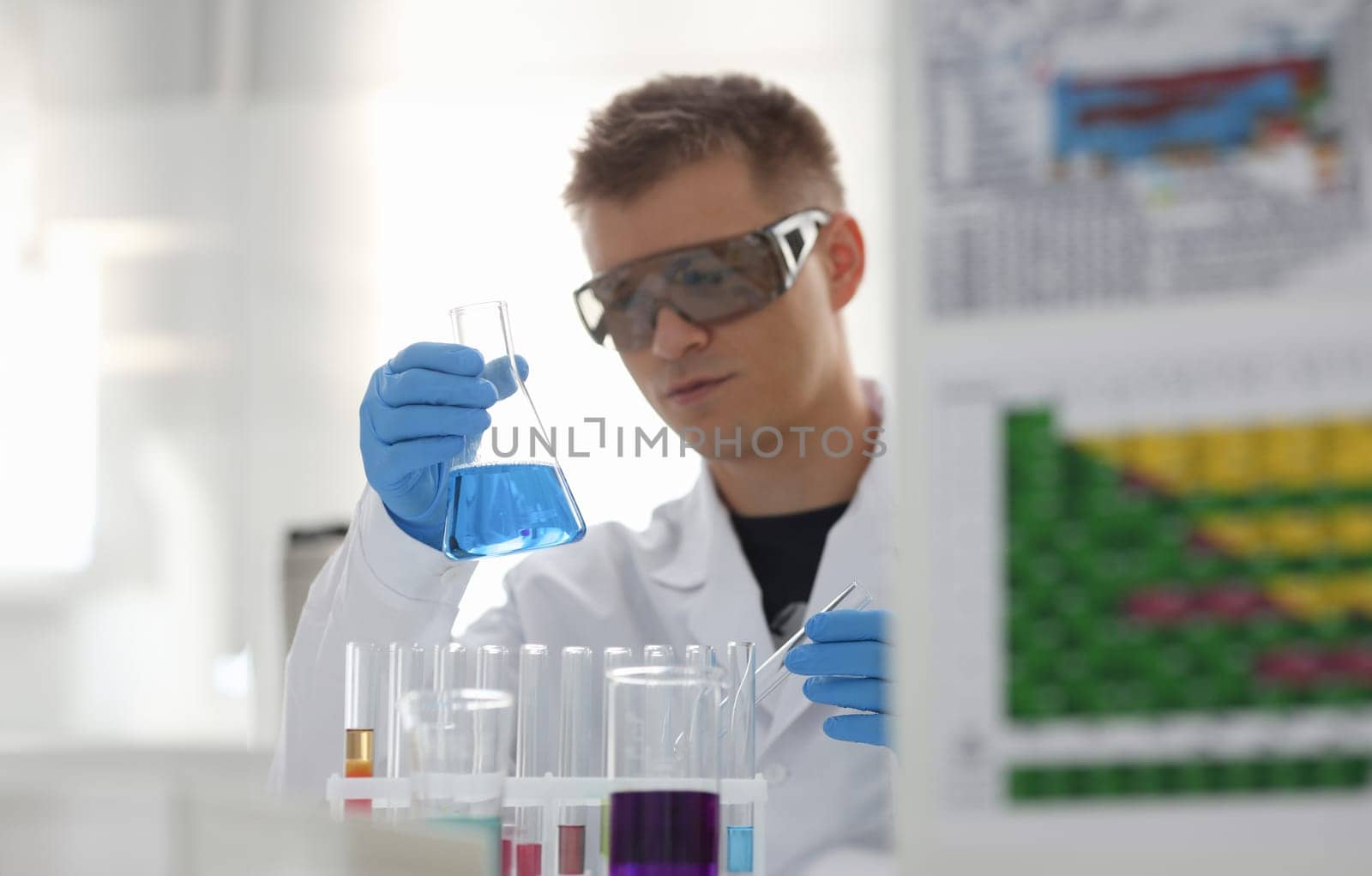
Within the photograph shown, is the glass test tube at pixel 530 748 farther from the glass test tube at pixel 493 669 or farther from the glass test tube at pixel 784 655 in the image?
the glass test tube at pixel 784 655

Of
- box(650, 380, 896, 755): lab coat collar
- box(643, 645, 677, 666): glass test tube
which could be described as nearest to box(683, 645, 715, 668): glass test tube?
box(643, 645, 677, 666): glass test tube

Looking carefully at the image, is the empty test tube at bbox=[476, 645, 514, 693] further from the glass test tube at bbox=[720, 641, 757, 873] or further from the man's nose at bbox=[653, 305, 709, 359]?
the man's nose at bbox=[653, 305, 709, 359]

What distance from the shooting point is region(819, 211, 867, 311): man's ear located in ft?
6.80

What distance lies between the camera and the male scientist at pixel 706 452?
1599 millimetres

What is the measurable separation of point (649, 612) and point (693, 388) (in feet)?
1.05

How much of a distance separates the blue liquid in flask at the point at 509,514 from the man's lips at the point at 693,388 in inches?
21.1

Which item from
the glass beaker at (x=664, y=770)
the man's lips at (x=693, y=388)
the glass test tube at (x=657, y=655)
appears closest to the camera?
the glass beaker at (x=664, y=770)

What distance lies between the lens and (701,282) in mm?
1863

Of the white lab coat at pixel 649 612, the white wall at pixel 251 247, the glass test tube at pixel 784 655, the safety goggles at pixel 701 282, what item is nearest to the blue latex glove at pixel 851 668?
the glass test tube at pixel 784 655

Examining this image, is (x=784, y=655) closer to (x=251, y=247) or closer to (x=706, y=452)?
(x=706, y=452)

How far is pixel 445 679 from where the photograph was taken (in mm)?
1072

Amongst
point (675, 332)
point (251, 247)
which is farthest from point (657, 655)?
point (251, 247)

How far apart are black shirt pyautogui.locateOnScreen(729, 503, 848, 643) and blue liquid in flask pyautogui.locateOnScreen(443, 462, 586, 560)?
0.58 m

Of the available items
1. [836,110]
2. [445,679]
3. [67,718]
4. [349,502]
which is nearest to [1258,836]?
[445,679]
